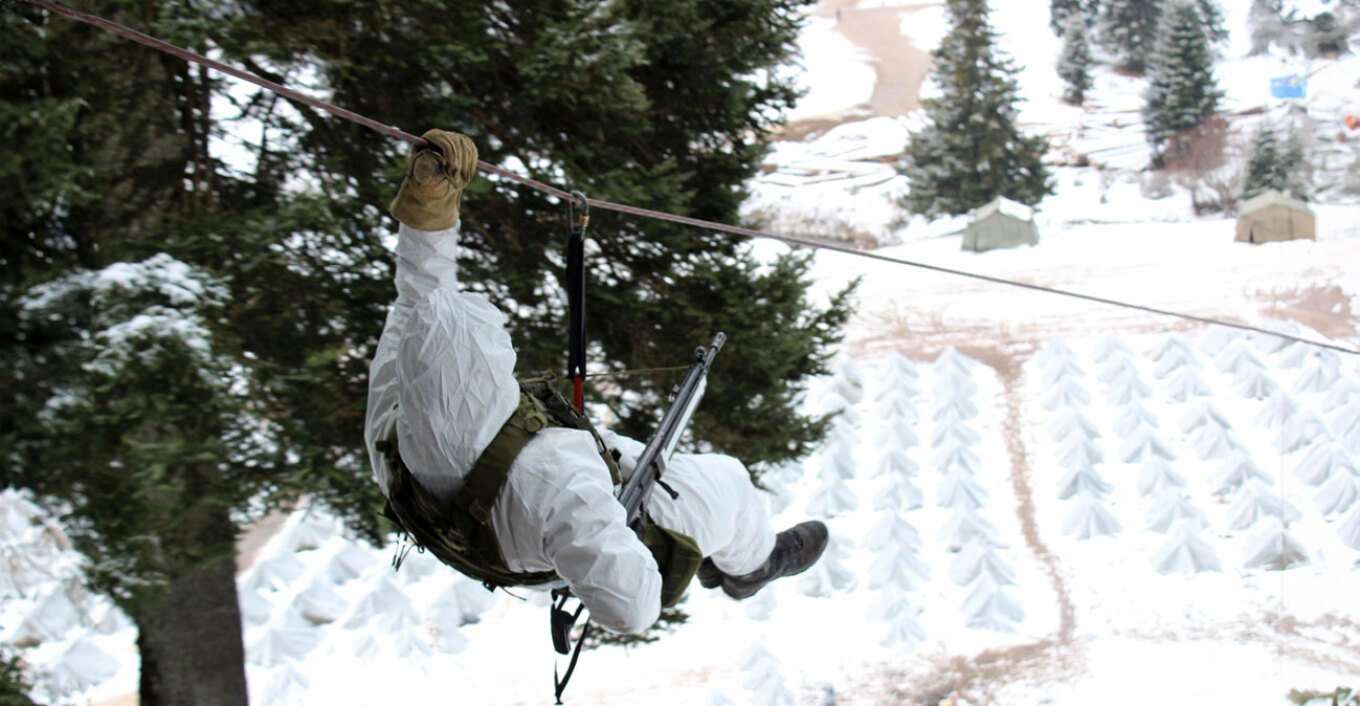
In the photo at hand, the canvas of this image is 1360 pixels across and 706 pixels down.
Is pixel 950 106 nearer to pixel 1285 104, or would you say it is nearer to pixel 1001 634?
pixel 1285 104

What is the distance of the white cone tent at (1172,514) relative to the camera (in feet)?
19.7

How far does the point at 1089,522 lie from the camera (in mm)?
6137

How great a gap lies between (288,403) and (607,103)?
1.50m

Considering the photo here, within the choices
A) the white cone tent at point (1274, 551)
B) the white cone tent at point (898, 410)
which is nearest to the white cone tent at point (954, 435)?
the white cone tent at point (898, 410)

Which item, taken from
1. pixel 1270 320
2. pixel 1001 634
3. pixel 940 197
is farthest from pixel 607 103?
pixel 940 197

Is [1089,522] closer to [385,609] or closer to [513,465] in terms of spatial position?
[385,609]

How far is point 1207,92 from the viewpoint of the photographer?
9.71m

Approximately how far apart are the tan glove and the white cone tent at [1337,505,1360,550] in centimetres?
574

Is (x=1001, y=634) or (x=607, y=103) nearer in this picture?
(x=607, y=103)

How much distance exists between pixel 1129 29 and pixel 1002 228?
3192 mm

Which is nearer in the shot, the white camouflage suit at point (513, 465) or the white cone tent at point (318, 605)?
the white camouflage suit at point (513, 465)

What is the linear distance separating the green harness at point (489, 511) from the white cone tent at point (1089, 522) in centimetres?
485

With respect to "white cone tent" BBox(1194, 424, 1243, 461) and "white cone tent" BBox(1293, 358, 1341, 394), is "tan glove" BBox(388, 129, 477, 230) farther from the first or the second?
"white cone tent" BBox(1293, 358, 1341, 394)

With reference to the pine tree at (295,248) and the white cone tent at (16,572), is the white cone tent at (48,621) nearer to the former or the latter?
the white cone tent at (16,572)
